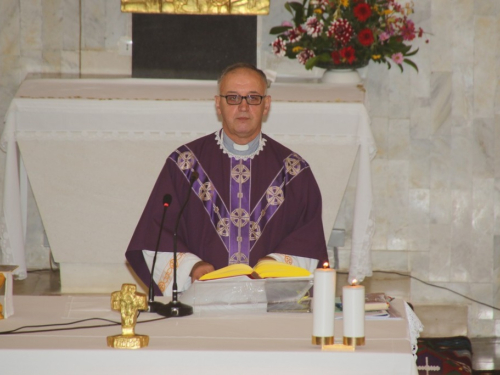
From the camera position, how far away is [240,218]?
4680 mm

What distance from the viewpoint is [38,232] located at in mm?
7168

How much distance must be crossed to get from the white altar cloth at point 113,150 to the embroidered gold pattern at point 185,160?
1.22m

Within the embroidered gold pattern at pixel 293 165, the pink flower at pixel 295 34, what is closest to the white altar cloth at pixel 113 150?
the pink flower at pixel 295 34

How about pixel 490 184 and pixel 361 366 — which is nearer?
pixel 361 366

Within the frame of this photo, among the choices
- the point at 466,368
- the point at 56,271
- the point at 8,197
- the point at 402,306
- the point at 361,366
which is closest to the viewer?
the point at 361,366

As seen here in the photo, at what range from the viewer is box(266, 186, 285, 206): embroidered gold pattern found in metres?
4.70

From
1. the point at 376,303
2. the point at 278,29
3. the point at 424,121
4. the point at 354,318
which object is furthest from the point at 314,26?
the point at 354,318

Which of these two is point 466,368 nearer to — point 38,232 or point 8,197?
point 8,197

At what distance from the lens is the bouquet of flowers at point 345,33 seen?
21.0 ft

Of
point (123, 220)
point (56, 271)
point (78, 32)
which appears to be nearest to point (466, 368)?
point (123, 220)

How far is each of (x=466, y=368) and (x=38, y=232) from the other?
12.3 ft

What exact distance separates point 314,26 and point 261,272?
3.29m

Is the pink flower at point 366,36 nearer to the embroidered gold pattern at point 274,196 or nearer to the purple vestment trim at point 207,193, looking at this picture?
the embroidered gold pattern at point 274,196

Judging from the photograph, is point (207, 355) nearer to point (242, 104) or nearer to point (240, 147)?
point (242, 104)
